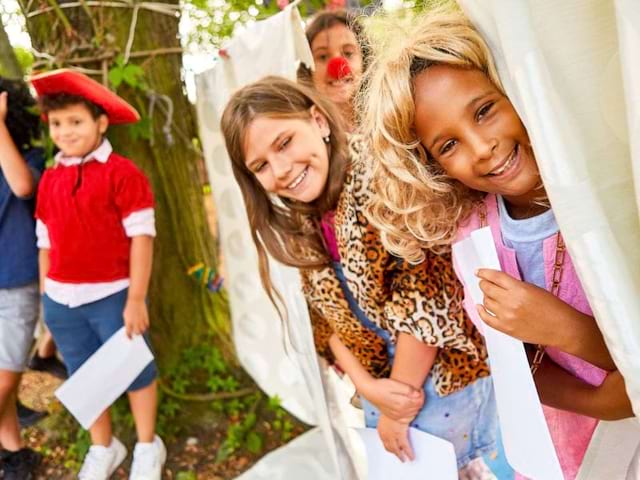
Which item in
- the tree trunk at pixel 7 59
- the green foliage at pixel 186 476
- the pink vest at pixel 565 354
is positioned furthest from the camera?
the tree trunk at pixel 7 59

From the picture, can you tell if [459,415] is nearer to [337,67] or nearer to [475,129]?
[475,129]

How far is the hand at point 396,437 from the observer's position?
1.37 meters

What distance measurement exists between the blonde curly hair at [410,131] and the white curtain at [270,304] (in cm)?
63

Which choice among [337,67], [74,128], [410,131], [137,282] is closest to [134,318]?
[137,282]

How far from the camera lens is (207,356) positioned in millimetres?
2625

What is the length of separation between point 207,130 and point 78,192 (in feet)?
2.13

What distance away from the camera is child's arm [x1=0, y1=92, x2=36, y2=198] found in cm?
201

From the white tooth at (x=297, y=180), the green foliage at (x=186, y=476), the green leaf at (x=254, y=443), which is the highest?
the white tooth at (x=297, y=180)

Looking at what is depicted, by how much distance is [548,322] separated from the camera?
772mm

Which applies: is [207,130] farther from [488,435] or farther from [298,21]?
[488,435]

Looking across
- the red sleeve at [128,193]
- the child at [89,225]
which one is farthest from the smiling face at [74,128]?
the red sleeve at [128,193]

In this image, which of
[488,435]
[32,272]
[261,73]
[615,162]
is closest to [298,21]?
[261,73]

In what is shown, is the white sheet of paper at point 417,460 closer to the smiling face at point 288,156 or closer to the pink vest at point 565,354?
the pink vest at point 565,354

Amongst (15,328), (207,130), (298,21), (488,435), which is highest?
(298,21)
